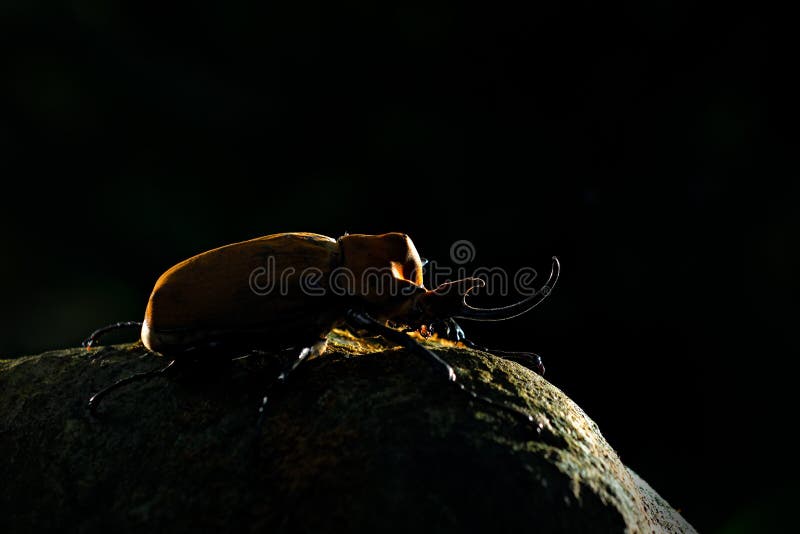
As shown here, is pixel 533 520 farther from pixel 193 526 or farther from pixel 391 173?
pixel 391 173

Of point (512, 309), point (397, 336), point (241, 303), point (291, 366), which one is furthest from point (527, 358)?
point (241, 303)

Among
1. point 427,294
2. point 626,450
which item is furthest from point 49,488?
point 626,450

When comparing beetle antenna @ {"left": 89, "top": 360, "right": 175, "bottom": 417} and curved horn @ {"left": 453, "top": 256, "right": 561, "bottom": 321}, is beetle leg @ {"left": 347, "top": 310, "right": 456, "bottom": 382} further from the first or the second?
beetle antenna @ {"left": 89, "top": 360, "right": 175, "bottom": 417}

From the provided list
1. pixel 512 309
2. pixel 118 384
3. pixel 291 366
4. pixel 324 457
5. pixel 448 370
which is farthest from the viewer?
pixel 512 309

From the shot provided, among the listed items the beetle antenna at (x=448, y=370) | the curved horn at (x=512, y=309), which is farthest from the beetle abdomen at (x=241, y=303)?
the curved horn at (x=512, y=309)

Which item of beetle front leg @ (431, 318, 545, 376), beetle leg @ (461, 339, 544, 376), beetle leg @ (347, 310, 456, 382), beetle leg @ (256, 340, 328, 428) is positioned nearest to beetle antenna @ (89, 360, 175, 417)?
beetle leg @ (256, 340, 328, 428)

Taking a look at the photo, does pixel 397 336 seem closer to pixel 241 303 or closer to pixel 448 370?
pixel 448 370
